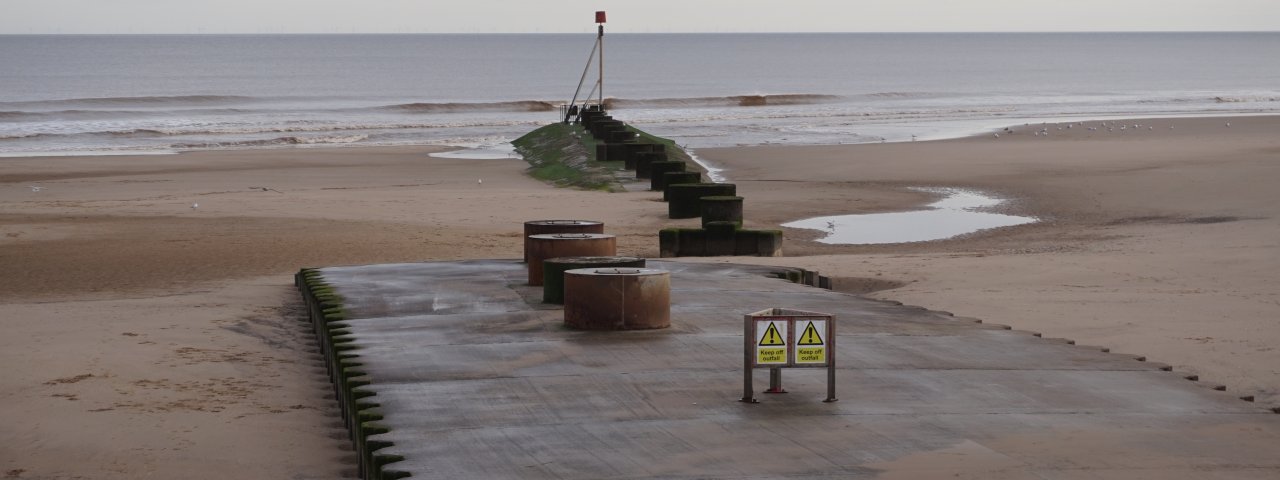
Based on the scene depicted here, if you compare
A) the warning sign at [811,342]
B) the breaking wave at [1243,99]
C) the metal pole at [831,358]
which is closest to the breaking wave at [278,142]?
the metal pole at [831,358]

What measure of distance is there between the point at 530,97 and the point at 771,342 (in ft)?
235

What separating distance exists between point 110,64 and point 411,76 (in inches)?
1201

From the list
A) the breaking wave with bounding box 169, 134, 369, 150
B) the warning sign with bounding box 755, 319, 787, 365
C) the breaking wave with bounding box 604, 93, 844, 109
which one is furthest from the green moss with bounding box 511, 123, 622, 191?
the breaking wave with bounding box 604, 93, 844, 109

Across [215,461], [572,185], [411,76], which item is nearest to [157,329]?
[215,461]

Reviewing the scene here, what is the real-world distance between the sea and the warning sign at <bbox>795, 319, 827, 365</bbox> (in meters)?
32.9

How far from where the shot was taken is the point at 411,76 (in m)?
103

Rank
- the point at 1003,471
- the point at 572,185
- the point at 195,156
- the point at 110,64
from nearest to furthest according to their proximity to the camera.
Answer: the point at 1003,471
the point at 572,185
the point at 195,156
the point at 110,64

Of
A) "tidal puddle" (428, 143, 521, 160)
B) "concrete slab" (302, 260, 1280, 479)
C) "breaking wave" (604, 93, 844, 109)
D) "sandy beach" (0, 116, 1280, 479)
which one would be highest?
"breaking wave" (604, 93, 844, 109)

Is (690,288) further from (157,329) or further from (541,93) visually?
(541,93)

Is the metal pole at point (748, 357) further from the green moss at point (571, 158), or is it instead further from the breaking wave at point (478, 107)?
the breaking wave at point (478, 107)

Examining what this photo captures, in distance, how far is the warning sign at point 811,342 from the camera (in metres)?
7.18

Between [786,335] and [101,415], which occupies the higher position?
[786,335]

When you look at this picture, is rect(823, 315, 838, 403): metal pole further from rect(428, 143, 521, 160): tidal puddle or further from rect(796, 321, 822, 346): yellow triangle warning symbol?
rect(428, 143, 521, 160): tidal puddle

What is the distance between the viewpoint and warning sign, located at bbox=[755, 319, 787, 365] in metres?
7.16
